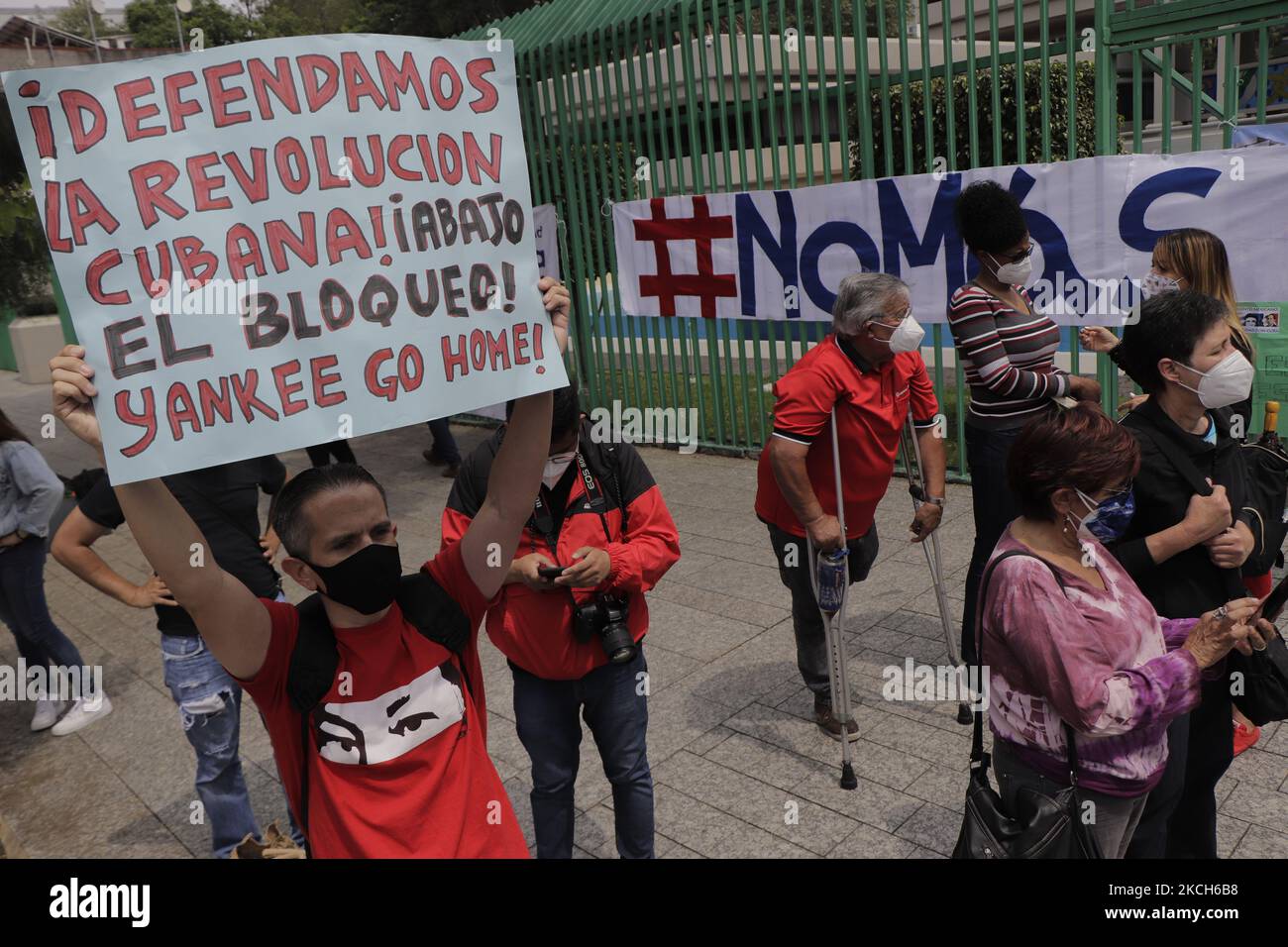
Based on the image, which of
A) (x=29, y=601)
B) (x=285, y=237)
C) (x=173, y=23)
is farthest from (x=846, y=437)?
(x=173, y=23)

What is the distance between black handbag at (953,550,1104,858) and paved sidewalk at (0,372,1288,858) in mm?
1262

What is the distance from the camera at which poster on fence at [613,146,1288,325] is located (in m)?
5.93

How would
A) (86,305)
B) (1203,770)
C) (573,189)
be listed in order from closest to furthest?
(86,305) → (1203,770) → (573,189)

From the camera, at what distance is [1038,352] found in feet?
13.8

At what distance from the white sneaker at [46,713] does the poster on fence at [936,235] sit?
227 inches

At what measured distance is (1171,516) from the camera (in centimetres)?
281

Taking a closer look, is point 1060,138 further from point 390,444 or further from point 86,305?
point 86,305

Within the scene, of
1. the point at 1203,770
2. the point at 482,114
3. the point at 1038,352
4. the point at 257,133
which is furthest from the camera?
the point at 1038,352

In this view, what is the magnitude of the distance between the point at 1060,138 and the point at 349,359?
47.5 feet

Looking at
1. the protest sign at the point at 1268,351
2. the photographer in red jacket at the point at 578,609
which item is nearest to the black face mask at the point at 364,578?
the photographer in red jacket at the point at 578,609

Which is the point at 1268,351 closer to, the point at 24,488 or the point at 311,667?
the point at 311,667

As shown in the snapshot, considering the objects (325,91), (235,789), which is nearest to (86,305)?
(325,91)

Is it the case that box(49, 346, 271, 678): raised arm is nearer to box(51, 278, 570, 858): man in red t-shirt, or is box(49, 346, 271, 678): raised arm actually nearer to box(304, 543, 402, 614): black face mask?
box(51, 278, 570, 858): man in red t-shirt

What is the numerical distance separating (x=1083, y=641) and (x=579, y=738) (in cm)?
167
